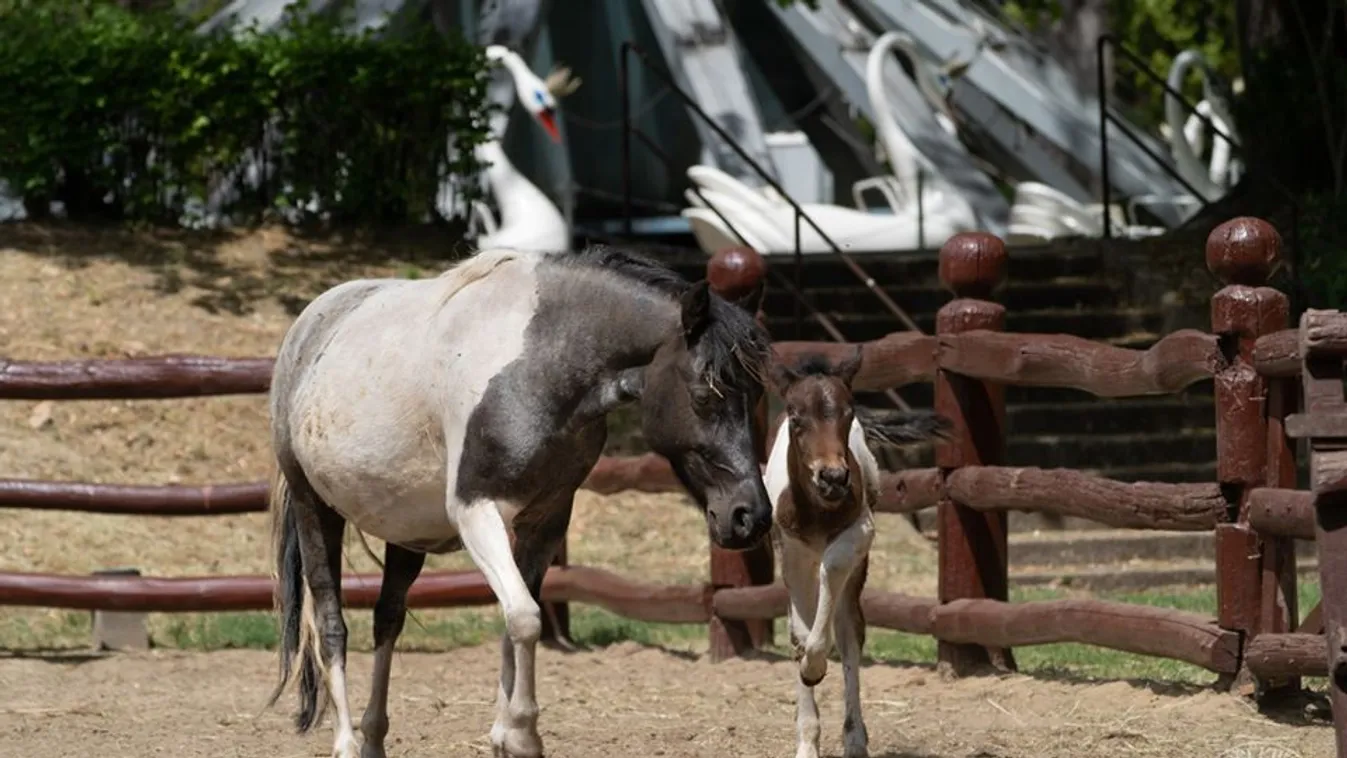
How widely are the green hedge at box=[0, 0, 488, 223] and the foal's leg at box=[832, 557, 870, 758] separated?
9073 mm

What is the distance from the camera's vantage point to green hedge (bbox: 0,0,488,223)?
51.6ft

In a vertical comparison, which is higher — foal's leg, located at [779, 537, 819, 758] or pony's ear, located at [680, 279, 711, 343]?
pony's ear, located at [680, 279, 711, 343]

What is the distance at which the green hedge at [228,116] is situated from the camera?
1574 cm

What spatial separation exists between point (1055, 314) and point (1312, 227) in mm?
1931

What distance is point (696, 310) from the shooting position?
21.1 ft

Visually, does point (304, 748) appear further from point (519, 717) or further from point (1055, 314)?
point (1055, 314)

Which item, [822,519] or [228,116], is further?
[228,116]

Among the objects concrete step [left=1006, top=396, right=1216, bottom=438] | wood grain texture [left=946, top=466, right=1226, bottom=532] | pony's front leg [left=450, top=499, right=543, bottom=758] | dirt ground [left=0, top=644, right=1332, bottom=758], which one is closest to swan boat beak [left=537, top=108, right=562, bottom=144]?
concrete step [left=1006, top=396, right=1216, bottom=438]

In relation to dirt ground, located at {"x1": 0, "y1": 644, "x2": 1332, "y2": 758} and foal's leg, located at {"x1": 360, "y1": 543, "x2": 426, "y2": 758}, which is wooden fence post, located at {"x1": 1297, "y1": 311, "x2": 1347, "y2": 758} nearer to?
dirt ground, located at {"x1": 0, "y1": 644, "x2": 1332, "y2": 758}

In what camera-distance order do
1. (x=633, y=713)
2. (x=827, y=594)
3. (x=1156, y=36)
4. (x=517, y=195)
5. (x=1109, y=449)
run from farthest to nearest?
(x=1156, y=36)
(x=517, y=195)
(x=1109, y=449)
(x=633, y=713)
(x=827, y=594)

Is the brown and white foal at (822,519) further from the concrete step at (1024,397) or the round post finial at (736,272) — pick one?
the concrete step at (1024,397)

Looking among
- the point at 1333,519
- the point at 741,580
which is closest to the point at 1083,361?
the point at 741,580

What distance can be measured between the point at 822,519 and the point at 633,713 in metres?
1.88

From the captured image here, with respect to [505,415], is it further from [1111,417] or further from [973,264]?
[1111,417]
